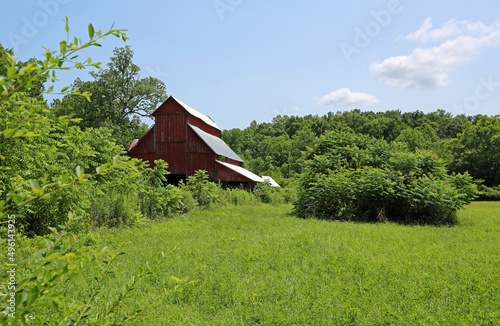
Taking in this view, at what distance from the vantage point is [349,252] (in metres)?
7.03

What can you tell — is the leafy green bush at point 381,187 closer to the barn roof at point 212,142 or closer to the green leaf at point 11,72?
the barn roof at point 212,142

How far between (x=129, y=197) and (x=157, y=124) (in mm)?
15835

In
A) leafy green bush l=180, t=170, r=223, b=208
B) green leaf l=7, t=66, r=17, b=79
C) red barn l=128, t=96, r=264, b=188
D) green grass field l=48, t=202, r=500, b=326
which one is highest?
red barn l=128, t=96, r=264, b=188

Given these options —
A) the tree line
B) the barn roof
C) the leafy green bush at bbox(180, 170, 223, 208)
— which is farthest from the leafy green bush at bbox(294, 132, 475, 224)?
the barn roof

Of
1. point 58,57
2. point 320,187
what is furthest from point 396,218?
point 58,57

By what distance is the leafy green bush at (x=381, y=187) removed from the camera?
1258cm

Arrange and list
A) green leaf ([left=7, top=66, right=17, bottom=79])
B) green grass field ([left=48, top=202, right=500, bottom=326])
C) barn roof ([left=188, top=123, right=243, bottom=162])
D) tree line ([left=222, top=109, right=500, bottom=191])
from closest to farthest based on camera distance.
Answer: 1. green leaf ([left=7, top=66, right=17, bottom=79])
2. green grass field ([left=48, top=202, right=500, bottom=326])
3. barn roof ([left=188, top=123, right=243, bottom=162])
4. tree line ([left=222, top=109, right=500, bottom=191])

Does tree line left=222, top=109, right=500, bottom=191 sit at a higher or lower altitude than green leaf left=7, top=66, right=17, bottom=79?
higher

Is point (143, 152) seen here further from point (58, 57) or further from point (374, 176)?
point (58, 57)

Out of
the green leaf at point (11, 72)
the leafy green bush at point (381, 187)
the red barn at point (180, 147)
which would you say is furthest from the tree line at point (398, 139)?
the green leaf at point (11, 72)

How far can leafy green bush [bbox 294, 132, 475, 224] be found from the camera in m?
12.6

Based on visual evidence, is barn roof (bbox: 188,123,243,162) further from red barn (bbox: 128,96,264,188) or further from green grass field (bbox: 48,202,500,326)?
green grass field (bbox: 48,202,500,326)

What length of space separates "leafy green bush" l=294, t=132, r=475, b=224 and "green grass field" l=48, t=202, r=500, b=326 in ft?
10.8

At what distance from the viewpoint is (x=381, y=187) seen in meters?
12.9
